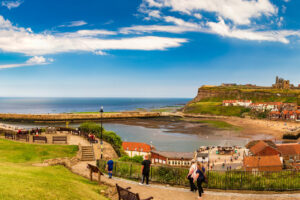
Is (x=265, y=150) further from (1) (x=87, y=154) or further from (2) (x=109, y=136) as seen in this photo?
(1) (x=87, y=154)

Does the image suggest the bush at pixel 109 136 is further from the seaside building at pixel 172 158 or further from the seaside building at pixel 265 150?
the seaside building at pixel 265 150

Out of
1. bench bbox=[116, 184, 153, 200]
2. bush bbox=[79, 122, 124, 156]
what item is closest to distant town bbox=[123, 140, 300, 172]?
bush bbox=[79, 122, 124, 156]

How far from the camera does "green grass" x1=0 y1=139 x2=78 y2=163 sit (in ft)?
62.1

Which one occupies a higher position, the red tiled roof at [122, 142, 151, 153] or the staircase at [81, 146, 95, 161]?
the staircase at [81, 146, 95, 161]

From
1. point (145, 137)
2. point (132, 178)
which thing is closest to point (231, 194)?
point (132, 178)

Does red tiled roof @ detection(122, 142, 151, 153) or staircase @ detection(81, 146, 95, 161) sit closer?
staircase @ detection(81, 146, 95, 161)

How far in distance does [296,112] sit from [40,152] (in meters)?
129

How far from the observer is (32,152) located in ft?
68.0

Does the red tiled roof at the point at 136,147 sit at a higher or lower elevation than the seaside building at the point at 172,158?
higher

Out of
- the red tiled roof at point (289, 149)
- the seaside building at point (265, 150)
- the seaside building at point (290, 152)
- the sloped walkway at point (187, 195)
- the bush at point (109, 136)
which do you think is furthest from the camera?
the seaside building at point (265, 150)

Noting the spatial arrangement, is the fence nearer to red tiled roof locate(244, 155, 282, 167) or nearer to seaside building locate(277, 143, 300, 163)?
red tiled roof locate(244, 155, 282, 167)

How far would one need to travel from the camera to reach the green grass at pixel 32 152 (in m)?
18.9

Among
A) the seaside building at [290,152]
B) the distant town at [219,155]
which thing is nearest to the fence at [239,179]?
the distant town at [219,155]

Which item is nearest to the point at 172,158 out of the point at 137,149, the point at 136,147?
the point at 137,149
